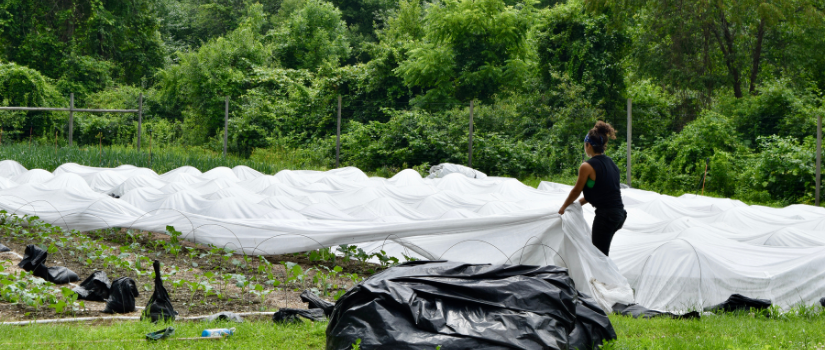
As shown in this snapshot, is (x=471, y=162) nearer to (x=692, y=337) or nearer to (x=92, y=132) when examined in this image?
(x=692, y=337)

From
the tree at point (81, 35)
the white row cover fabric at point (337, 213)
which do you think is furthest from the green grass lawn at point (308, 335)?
the tree at point (81, 35)

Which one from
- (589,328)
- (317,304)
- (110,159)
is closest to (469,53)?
(110,159)

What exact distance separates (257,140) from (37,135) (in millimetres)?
8137

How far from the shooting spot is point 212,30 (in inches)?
1294

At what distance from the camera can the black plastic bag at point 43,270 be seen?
5.38 meters

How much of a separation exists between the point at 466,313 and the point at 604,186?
219 centimetres

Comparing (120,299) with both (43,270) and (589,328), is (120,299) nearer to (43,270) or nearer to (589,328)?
(43,270)

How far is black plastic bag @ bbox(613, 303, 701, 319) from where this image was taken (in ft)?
14.9

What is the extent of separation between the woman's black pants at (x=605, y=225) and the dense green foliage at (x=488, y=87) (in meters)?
7.99

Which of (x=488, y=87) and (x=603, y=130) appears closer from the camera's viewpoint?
(x=603, y=130)

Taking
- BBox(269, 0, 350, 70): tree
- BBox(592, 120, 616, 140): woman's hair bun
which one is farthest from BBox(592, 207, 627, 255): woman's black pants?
BBox(269, 0, 350, 70): tree

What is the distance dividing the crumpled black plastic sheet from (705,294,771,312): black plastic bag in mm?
1819

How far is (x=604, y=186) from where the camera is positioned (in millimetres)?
4934

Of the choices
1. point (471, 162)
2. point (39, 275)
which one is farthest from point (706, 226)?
point (471, 162)
